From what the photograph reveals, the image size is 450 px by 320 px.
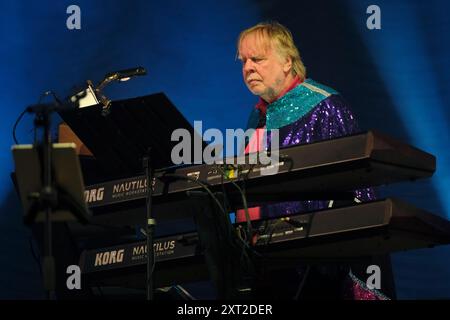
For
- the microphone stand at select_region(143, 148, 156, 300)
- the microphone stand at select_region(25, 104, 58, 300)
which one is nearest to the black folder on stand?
the microphone stand at select_region(143, 148, 156, 300)

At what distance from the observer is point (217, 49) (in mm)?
5203

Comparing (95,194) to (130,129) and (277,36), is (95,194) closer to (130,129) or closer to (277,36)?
(130,129)

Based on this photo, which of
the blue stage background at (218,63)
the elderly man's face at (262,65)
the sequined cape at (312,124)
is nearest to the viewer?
the sequined cape at (312,124)

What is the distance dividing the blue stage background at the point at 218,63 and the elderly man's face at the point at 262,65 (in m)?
0.94

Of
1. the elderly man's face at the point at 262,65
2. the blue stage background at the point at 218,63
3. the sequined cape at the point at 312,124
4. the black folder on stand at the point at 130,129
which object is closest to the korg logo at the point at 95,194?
the black folder on stand at the point at 130,129

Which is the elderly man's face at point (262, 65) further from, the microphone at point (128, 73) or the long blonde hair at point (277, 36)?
the microphone at point (128, 73)

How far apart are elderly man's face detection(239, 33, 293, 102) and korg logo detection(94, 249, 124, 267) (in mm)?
A: 912

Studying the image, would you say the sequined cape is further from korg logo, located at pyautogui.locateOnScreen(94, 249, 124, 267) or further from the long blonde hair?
korg logo, located at pyautogui.locateOnScreen(94, 249, 124, 267)

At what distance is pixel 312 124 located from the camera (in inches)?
155

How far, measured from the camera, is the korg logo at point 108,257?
3.82 metres
